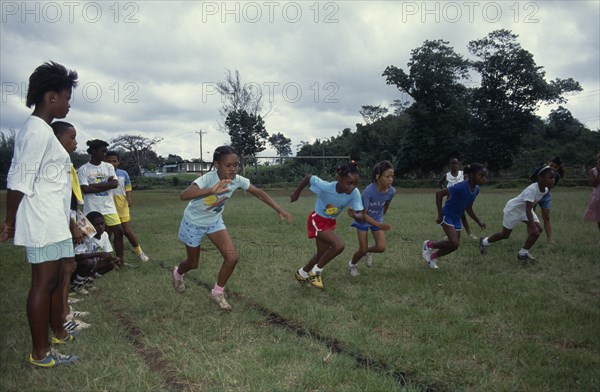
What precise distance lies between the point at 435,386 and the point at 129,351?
258 centimetres

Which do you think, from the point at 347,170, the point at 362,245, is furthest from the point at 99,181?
the point at 362,245

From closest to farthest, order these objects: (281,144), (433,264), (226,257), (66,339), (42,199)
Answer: (42,199)
(66,339)
(226,257)
(433,264)
(281,144)

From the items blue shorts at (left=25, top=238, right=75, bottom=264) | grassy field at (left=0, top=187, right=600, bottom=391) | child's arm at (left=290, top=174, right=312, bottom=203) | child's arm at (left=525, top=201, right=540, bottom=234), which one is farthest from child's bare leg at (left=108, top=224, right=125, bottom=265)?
child's arm at (left=525, top=201, right=540, bottom=234)

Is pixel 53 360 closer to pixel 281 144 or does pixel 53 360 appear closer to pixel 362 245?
pixel 362 245

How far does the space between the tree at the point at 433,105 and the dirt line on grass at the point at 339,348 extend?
40916mm

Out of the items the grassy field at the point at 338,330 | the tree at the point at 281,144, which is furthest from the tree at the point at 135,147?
the grassy field at the point at 338,330

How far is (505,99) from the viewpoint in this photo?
1751 inches

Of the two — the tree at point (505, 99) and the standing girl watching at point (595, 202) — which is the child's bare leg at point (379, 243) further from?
the tree at point (505, 99)

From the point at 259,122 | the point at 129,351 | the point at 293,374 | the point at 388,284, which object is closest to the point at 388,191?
the point at 388,284

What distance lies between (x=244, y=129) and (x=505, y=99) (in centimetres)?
2747

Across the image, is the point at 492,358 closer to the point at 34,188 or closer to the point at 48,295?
the point at 48,295

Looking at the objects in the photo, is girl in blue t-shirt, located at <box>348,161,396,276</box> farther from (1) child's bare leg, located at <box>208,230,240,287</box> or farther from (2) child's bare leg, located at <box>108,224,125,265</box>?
(2) child's bare leg, located at <box>108,224,125,265</box>

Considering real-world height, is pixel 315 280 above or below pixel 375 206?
below

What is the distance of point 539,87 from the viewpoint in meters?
43.1
